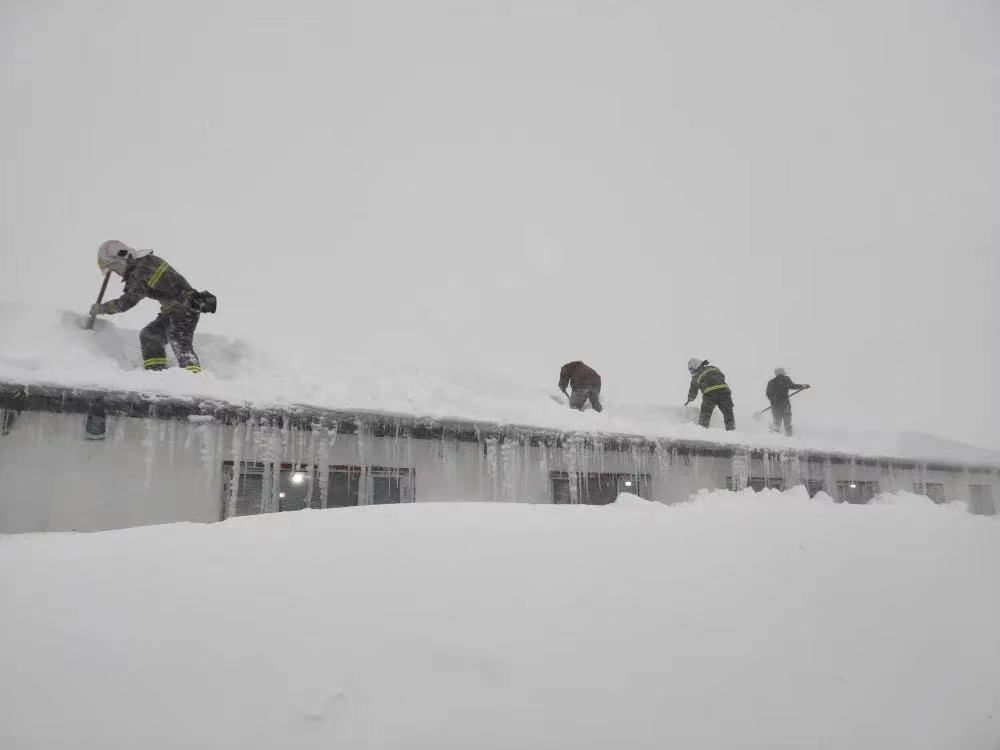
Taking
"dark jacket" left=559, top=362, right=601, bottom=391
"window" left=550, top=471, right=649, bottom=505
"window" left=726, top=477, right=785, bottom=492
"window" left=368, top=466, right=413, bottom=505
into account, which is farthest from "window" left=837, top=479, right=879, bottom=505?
"window" left=368, top=466, right=413, bottom=505

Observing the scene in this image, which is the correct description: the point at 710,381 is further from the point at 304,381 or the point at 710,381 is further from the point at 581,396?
the point at 304,381

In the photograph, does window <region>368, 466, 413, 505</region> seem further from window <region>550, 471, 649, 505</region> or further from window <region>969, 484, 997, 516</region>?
window <region>969, 484, 997, 516</region>

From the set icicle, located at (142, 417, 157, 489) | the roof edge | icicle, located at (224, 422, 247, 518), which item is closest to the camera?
the roof edge

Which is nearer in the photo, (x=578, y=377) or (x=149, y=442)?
(x=149, y=442)

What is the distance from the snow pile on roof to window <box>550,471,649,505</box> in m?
0.74

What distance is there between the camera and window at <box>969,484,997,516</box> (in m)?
10.9

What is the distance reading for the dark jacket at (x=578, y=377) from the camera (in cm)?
829

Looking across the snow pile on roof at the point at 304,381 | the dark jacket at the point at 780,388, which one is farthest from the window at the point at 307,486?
the dark jacket at the point at 780,388

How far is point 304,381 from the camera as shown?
18.4 ft

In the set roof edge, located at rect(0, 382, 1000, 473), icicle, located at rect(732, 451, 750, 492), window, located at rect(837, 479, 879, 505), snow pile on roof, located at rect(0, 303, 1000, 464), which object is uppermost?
snow pile on roof, located at rect(0, 303, 1000, 464)

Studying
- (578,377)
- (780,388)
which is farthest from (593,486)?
(780,388)

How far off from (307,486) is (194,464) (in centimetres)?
110

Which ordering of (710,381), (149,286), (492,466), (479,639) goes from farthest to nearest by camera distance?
(710,381) → (492,466) → (149,286) → (479,639)

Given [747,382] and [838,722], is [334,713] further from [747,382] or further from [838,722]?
[747,382]
